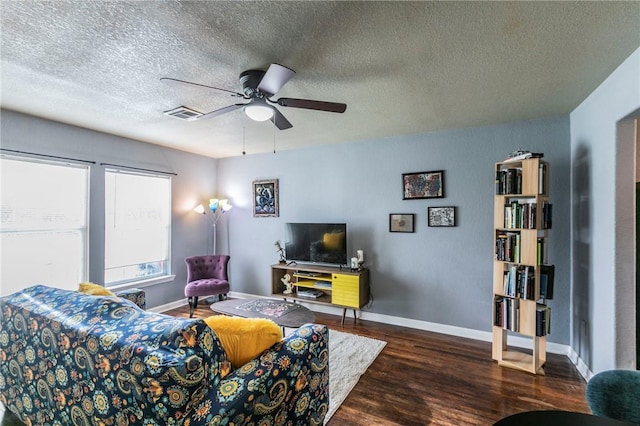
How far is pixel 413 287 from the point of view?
145 inches

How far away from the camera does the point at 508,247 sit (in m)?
2.71

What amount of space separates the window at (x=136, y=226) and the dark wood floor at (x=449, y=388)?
2180 millimetres

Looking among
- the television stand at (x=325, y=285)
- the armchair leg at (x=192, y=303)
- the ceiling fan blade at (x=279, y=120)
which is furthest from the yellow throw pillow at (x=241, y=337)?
the armchair leg at (x=192, y=303)

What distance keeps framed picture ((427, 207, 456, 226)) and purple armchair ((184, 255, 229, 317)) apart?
9.97 ft

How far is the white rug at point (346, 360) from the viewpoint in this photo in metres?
2.28

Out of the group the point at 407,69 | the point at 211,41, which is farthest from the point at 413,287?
the point at 211,41

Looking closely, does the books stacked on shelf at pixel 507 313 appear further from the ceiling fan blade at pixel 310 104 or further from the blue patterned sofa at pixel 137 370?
the ceiling fan blade at pixel 310 104

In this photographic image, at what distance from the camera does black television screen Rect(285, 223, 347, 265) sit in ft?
12.8

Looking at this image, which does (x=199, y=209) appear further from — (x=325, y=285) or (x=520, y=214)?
(x=520, y=214)

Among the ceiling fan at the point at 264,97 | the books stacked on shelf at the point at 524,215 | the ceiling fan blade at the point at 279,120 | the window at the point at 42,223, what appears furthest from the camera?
the window at the point at 42,223

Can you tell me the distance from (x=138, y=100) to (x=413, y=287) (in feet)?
11.9

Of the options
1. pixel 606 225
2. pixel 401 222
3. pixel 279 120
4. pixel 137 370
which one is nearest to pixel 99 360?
pixel 137 370

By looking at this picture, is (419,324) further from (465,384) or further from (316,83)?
(316,83)

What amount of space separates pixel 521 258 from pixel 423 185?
1360 millimetres
